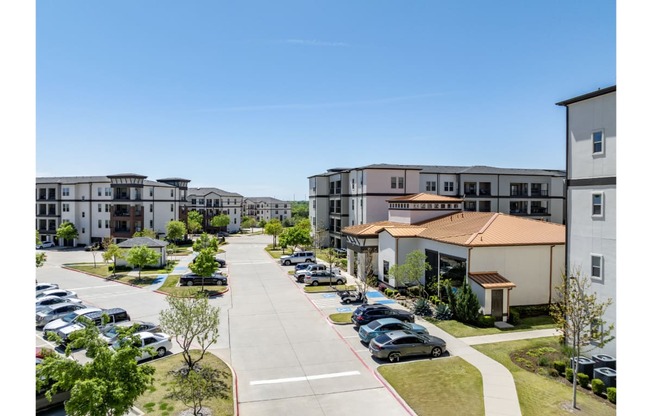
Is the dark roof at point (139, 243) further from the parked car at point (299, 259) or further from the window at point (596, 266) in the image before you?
the window at point (596, 266)

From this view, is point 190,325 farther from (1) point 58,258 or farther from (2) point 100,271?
(1) point 58,258

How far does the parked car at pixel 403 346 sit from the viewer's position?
811 inches

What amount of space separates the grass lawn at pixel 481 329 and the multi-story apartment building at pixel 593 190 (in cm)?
651

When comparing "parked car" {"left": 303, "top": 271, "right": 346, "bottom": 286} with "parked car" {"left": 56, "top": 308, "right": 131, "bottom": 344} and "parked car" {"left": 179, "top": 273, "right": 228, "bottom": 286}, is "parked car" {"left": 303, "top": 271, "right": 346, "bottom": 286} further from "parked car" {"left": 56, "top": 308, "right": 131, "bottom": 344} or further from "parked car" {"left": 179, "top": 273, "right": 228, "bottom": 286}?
"parked car" {"left": 56, "top": 308, "right": 131, "bottom": 344}

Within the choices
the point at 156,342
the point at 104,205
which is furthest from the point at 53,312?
the point at 104,205

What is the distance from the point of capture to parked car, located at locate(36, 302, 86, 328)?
27.7 meters

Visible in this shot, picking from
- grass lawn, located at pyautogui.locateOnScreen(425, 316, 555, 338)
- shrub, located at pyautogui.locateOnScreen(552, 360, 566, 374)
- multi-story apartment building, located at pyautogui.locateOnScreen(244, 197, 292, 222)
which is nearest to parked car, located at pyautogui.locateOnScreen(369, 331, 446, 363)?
grass lawn, located at pyautogui.locateOnScreen(425, 316, 555, 338)

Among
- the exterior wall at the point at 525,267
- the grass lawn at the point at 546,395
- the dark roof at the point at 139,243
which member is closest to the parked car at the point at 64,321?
the dark roof at the point at 139,243

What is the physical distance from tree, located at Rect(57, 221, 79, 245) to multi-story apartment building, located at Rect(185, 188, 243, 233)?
115ft

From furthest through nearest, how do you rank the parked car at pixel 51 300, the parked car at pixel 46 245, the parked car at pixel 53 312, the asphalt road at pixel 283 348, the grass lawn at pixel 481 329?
the parked car at pixel 46 245 → the parked car at pixel 51 300 → the parked car at pixel 53 312 → the grass lawn at pixel 481 329 → the asphalt road at pixel 283 348
